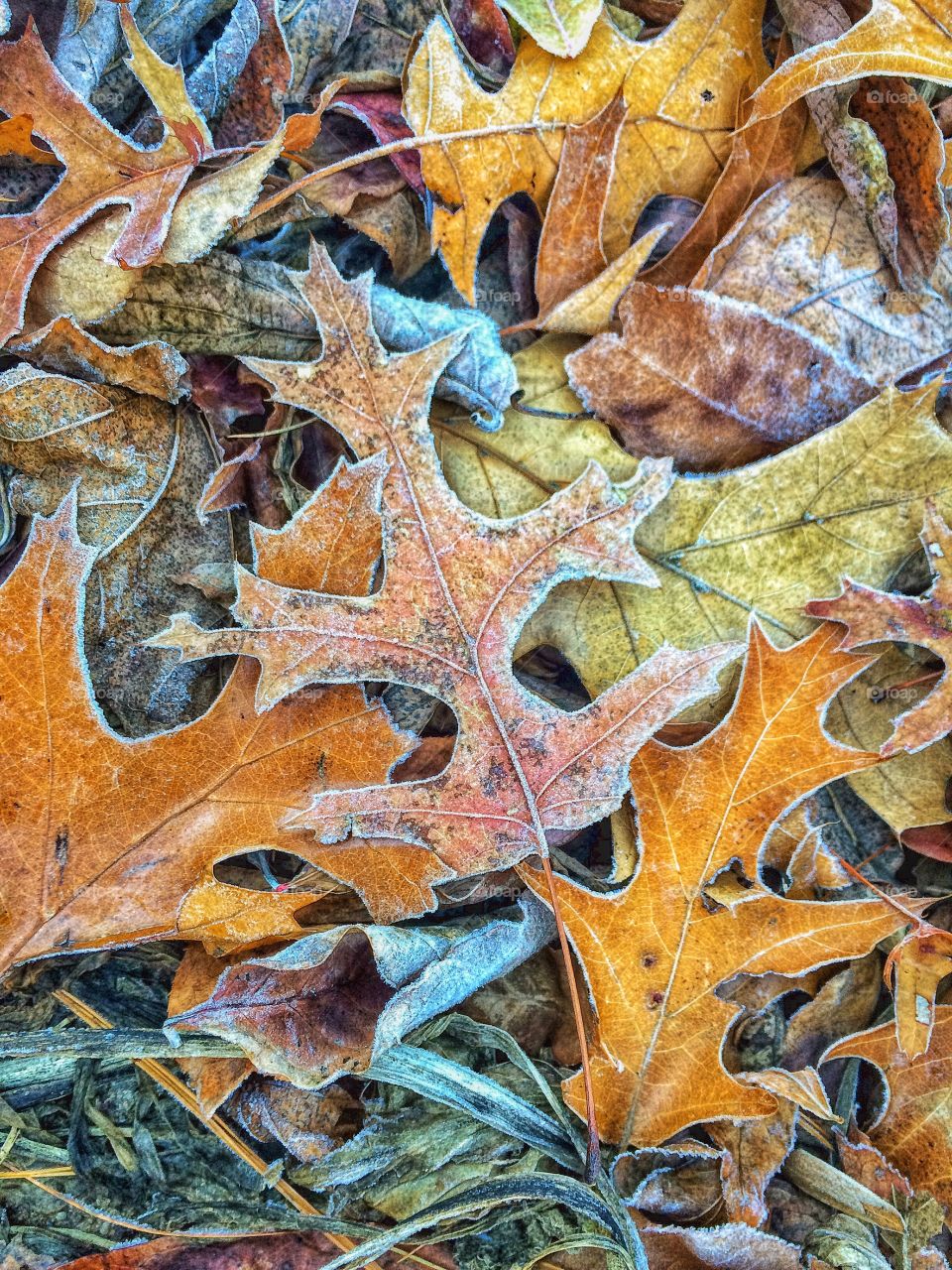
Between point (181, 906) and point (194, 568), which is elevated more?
point (194, 568)

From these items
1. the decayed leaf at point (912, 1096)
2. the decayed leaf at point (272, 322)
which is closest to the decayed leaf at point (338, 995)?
the decayed leaf at point (912, 1096)

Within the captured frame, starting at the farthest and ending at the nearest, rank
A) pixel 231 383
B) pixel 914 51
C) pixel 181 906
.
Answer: pixel 231 383
pixel 914 51
pixel 181 906

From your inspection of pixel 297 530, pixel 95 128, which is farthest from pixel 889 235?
pixel 95 128

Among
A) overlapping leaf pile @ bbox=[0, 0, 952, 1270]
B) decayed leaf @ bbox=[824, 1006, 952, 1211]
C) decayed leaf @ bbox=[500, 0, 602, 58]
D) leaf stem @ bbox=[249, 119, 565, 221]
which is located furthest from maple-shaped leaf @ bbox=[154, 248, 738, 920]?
decayed leaf @ bbox=[824, 1006, 952, 1211]

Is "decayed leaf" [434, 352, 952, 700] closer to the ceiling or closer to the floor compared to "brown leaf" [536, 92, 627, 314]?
closer to the floor

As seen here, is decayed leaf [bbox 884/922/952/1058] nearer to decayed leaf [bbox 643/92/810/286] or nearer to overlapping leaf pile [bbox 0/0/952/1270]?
overlapping leaf pile [bbox 0/0/952/1270]

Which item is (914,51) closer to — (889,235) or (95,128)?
(889,235)

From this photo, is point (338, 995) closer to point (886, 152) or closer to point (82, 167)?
point (82, 167)

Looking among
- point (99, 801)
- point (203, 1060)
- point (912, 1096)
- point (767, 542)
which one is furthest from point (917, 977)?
point (99, 801)
